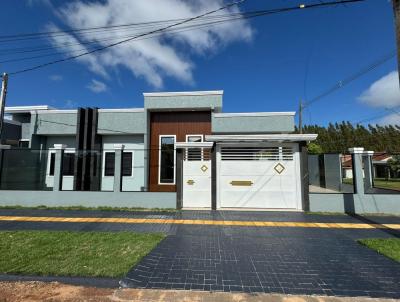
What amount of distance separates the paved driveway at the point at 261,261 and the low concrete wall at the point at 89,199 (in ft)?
8.29

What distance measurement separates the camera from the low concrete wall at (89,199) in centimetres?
1039

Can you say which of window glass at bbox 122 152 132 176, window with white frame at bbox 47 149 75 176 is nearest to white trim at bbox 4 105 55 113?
window with white frame at bbox 47 149 75 176

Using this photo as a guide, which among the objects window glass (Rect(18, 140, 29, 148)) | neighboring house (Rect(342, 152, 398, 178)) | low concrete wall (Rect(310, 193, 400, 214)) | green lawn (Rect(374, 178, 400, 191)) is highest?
window glass (Rect(18, 140, 29, 148))

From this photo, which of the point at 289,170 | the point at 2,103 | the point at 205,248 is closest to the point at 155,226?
the point at 205,248

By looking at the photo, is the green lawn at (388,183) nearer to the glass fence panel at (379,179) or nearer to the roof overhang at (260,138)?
the glass fence panel at (379,179)

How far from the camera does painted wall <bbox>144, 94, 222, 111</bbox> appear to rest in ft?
47.2

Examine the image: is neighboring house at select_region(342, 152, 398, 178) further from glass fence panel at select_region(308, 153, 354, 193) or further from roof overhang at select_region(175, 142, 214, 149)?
roof overhang at select_region(175, 142, 214, 149)

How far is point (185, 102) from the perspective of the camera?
47.6 feet

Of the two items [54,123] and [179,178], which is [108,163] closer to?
[54,123]

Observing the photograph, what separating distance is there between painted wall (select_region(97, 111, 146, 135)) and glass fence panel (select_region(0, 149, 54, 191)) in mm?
3847

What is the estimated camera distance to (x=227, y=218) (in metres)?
8.83

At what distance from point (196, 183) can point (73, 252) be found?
5.72 meters

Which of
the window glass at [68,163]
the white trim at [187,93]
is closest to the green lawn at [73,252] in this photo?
the window glass at [68,163]

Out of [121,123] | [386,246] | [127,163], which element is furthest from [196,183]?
[121,123]
